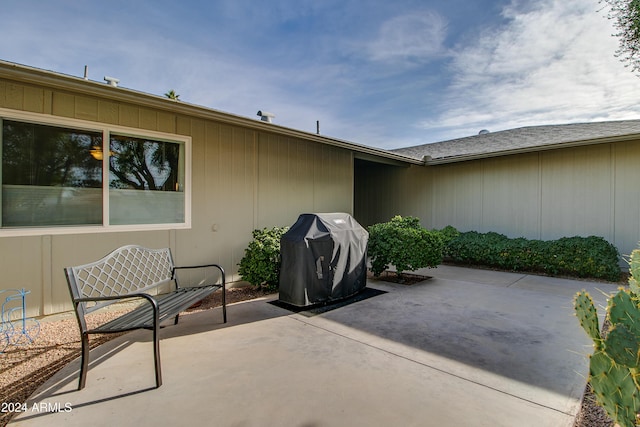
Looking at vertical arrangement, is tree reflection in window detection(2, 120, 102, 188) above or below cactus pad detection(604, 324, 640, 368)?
above

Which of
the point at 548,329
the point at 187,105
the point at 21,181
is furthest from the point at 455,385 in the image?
the point at 21,181

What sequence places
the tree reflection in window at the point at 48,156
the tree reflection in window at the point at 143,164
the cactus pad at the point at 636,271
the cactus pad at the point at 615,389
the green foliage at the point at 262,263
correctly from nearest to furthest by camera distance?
the cactus pad at the point at 615,389, the cactus pad at the point at 636,271, the tree reflection in window at the point at 48,156, the tree reflection in window at the point at 143,164, the green foliage at the point at 262,263

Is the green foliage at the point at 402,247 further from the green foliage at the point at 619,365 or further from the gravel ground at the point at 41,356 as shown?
the gravel ground at the point at 41,356

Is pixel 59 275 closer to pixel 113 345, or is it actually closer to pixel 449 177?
pixel 113 345

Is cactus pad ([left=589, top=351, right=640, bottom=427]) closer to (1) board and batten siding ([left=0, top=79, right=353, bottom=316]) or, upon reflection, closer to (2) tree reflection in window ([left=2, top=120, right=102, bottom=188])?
(1) board and batten siding ([left=0, top=79, right=353, bottom=316])

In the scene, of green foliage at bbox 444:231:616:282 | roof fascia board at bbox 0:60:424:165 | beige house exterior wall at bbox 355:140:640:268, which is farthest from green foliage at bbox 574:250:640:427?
beige house exterior wall at bbox 355:140:640:268

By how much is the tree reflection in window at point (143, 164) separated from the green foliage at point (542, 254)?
678cm

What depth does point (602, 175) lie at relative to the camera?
6.75m

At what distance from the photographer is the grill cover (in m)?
4.19

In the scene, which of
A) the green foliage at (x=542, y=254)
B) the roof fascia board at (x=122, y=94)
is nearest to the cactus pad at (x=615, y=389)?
the roof fascia board at (x=122, y=94)

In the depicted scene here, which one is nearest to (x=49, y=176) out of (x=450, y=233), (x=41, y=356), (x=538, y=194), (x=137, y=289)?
(x=137, y=289)

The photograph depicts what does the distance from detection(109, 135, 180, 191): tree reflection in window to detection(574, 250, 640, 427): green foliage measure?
201 inches

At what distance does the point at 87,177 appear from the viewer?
4020 mm

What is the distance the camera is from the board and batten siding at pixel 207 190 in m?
3.65
